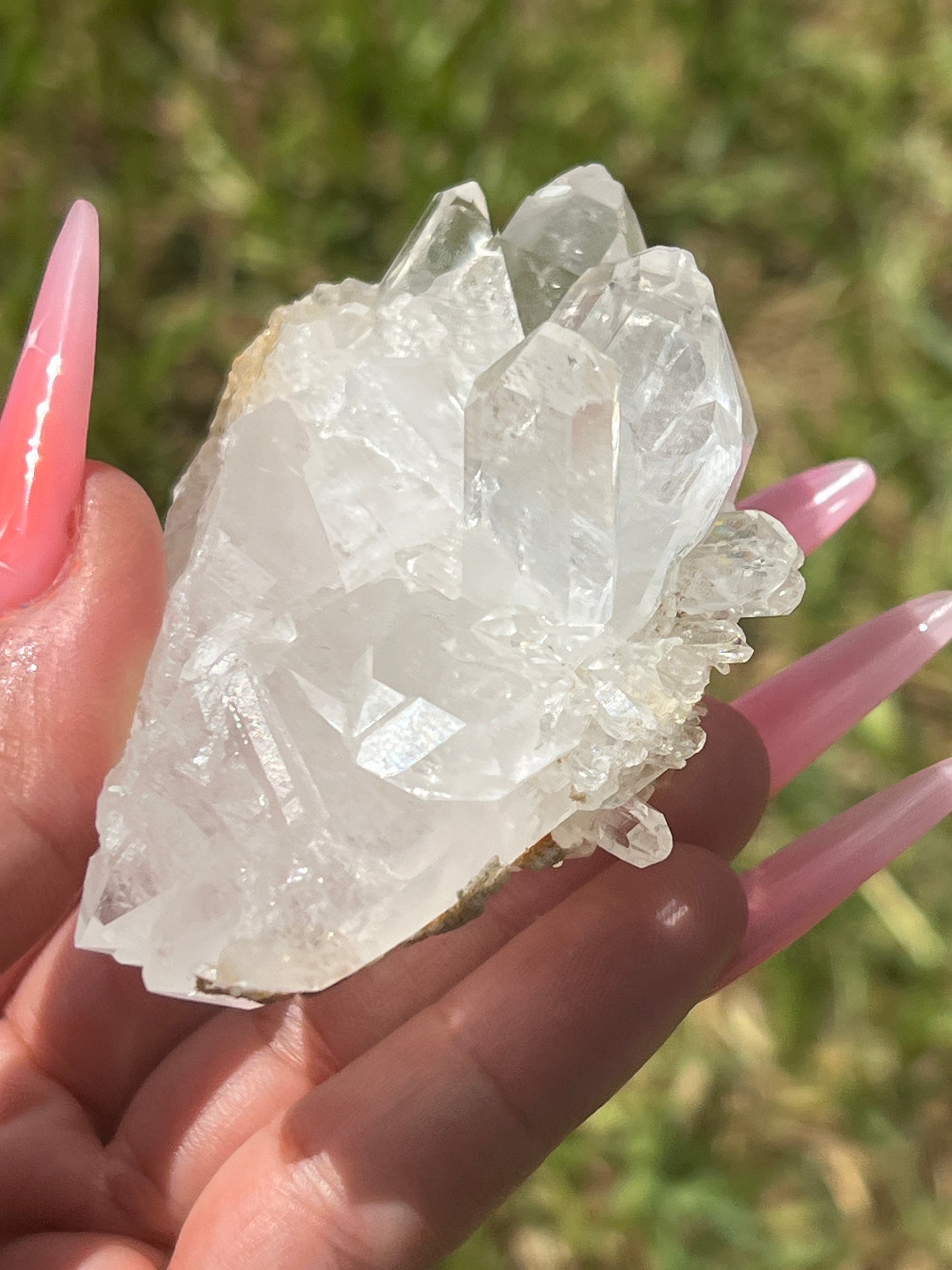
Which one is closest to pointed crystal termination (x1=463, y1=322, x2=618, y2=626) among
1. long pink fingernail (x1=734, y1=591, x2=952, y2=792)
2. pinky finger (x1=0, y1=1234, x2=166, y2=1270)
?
Result: long pink fingernail (x1=734, y1=591, x2=952, y2=792)

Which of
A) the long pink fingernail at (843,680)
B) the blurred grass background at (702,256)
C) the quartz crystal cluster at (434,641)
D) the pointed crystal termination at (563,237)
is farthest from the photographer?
the blurred grass background at (702,256)

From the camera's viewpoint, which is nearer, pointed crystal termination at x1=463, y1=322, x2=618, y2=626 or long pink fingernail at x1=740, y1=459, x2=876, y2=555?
pointed crystal termination at x1=463, y1=322, x2=618, y2=626

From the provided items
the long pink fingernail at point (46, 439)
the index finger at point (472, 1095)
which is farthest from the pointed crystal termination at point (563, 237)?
the index finger at point (472, 1095)

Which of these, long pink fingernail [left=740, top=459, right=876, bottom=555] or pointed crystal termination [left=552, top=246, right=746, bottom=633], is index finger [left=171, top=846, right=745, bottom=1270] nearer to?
pointed crystal termination [left=552, top=246, right=746, bottom=633]

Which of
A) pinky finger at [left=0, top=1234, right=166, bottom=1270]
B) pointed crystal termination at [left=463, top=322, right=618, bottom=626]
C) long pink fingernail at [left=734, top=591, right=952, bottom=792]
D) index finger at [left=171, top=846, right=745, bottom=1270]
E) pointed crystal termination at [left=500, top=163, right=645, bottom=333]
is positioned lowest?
pinky finger at [left=0, top=1234, right=166, bottom=1270]

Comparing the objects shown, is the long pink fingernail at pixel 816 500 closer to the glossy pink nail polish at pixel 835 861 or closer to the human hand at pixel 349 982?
the human hand at pixel 349 982

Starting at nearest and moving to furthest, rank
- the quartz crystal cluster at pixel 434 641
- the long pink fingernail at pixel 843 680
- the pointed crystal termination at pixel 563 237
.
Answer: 1. the quartz crystal cluster at pixel 434 641
2. the pointed crystal termination at pixel 563 237
3. the long pink fingernail at pixel 843 680
